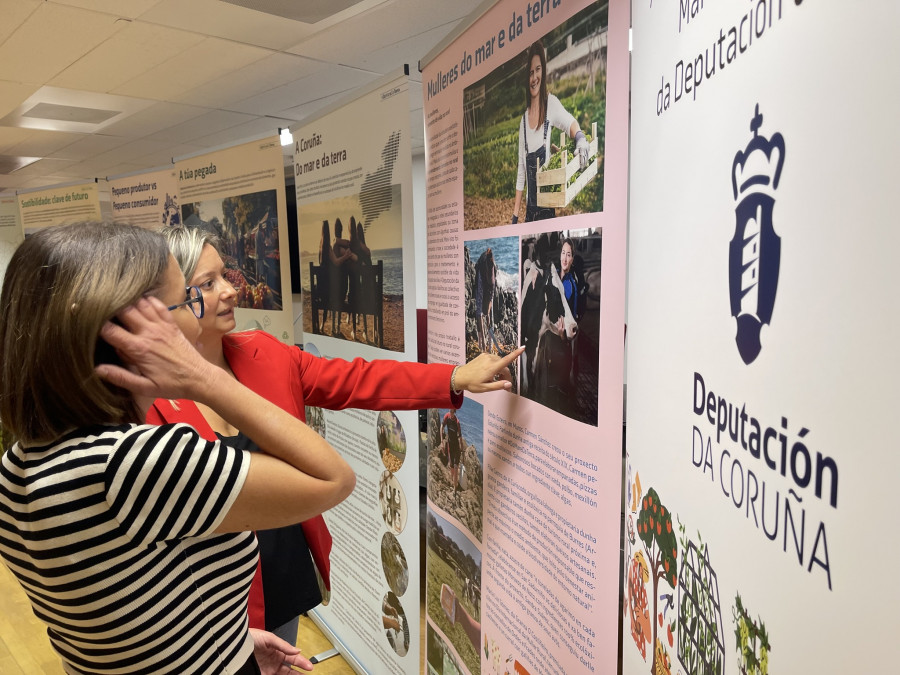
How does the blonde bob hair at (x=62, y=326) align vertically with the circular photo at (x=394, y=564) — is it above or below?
above

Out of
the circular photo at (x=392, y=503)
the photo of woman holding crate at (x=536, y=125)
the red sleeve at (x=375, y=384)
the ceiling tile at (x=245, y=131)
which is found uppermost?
the ceiling tile at (x=245, y=131)

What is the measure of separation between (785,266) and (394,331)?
1759mm

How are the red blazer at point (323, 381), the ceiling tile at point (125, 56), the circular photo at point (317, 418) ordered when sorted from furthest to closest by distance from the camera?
the ceiling tile at point (125, 56), the circular photo at point (317, 418), the red blazer at point (323, 381)

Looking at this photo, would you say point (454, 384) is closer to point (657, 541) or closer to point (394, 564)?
point (657, 541)

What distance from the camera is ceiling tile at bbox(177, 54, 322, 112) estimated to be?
4203 mm

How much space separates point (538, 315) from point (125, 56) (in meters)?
3.80

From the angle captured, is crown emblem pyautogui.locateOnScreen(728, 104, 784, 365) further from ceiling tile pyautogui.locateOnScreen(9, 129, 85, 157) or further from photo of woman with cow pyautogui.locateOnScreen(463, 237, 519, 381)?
ceiling tile pyautogui.locateOnScreen(9, 129, 85, 157)

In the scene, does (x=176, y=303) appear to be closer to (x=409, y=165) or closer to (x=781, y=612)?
(x=781, y=612)

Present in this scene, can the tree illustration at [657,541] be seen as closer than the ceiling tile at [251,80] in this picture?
Yes

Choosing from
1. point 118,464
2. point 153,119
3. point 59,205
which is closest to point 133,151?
point 153,119

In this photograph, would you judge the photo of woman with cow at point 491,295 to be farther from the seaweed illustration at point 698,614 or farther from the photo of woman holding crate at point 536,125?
the seaweed illustration at point 698,614

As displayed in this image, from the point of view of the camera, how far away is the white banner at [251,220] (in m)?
3.17

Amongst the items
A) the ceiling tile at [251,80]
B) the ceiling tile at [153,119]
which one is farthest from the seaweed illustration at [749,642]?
the ceiling tile at [153,119]

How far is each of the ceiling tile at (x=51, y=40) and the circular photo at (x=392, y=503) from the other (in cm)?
287
